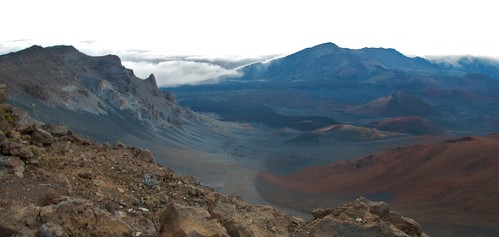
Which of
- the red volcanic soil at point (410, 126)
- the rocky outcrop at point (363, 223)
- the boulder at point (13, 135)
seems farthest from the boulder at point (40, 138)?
the red volcanic soil at point (410, 126)

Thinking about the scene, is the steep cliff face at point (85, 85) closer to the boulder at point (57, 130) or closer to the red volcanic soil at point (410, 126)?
the red volcanic soil at point (410, 126)

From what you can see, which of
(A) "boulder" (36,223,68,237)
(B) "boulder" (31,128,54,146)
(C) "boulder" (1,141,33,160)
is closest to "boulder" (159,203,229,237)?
(A) "boulder" (36,223,68,237)

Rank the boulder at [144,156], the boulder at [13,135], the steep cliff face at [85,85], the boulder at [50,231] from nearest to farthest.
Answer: the boulder at [50,231] < the boulder at [13,135] < the boulder at [144,156] < the steep cliff face at [85,85]

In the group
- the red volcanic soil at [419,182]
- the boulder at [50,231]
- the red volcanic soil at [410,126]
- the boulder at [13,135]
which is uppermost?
the boulder at [13,135]

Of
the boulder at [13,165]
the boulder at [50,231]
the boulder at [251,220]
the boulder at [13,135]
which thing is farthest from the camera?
the boulder at [13,135]

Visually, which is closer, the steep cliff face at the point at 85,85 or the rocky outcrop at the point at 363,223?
the rocky outcrop at the point at 363,223

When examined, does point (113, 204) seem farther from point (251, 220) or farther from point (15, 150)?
point (251, 220)

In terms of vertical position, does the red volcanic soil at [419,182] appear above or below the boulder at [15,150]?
below

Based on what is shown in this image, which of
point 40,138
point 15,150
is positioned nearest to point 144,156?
point 40,138
